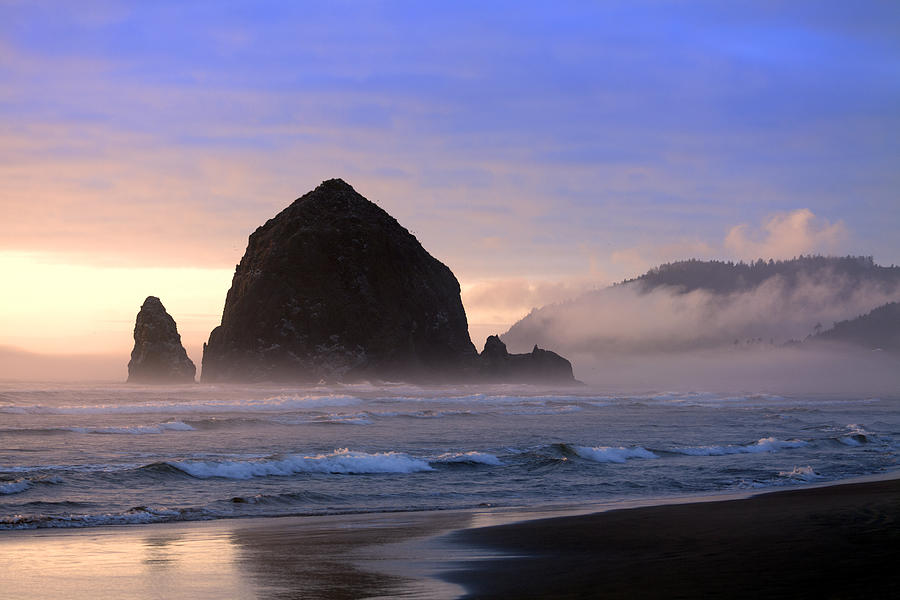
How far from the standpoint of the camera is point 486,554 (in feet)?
32.9

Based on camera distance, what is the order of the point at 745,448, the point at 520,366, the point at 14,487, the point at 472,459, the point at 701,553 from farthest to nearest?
the point at 520,366 < the point at 745,448 < the point at 472,459 < the point at 14,487 < the point at 701,553

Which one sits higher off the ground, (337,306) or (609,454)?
(337,306)

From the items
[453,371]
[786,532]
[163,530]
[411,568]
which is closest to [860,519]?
[786,532]

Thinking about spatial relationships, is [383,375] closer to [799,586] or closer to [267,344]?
[267,344]

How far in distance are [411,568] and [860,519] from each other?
6549 millimetres

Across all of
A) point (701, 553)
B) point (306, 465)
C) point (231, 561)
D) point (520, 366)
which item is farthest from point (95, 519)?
point (520, 366)

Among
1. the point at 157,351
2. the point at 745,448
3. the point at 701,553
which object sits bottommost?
the point at 745,448

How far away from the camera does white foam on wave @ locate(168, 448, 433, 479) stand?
19359mm

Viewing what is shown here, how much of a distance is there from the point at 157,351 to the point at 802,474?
105473mm

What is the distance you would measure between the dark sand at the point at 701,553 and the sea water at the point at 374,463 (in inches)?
149

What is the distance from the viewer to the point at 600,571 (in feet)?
27.5

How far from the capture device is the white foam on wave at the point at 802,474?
20.2 meters

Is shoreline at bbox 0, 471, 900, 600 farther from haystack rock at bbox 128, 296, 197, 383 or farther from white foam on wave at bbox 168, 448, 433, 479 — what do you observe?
haystack rock at bbox 128, 296, 197, 383

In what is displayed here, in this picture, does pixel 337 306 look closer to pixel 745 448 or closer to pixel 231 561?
pixel 745 448
